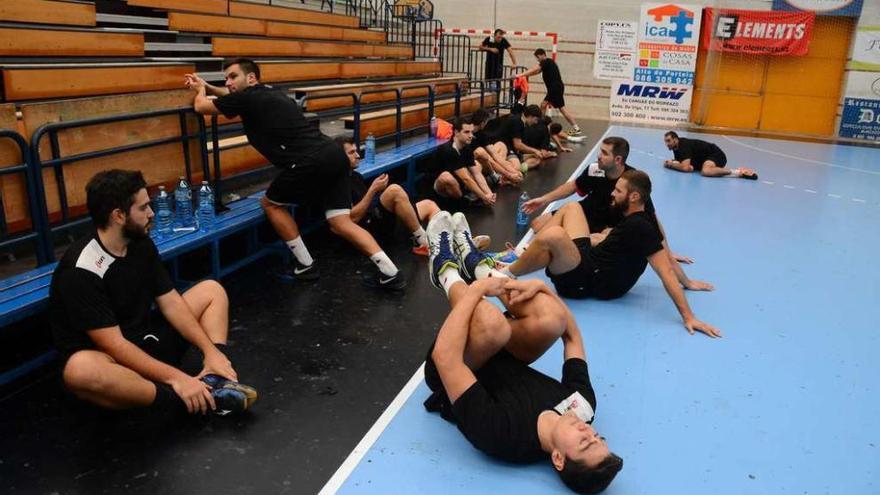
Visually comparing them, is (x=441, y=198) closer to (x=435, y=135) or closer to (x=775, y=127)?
(x=435, y=135)

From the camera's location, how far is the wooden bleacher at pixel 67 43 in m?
4.84

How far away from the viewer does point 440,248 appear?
3.95 metres

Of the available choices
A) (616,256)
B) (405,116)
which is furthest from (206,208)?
(405,116)

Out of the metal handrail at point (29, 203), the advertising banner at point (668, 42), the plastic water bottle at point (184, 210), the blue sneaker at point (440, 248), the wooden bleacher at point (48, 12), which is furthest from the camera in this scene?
the advertising banner at point (668, 42)

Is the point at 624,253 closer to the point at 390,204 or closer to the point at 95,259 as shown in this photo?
the point at 390,204

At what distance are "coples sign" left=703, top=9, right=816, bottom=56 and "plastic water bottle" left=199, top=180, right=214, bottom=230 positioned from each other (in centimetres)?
1546

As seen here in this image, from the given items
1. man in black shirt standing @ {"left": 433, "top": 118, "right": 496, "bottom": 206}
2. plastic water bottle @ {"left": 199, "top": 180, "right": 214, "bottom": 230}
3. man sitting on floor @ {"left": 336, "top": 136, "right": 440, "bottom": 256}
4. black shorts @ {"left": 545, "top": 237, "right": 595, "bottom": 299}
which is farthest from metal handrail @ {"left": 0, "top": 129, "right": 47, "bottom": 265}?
man in black shirt standing @ {"left": 433, "top": 118, "right": 496, "bottom": 206}

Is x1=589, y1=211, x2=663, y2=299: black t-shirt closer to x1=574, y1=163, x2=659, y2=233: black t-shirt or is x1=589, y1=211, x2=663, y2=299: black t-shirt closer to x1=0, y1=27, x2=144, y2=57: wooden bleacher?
x1=574, y1=163, x2=659, y2=233: black t-shirt

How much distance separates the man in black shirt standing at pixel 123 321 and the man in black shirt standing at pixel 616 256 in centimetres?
247

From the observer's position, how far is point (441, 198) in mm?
8094

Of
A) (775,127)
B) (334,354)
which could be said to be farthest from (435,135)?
(775,127)

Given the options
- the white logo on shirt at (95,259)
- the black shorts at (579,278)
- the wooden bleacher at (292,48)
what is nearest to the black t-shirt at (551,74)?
the wooden bleacher at (292,48)

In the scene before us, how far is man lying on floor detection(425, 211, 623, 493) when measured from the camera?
8.66ft

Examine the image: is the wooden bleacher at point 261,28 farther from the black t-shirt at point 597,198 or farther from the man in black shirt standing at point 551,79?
the black t-shirt at point 597,198
